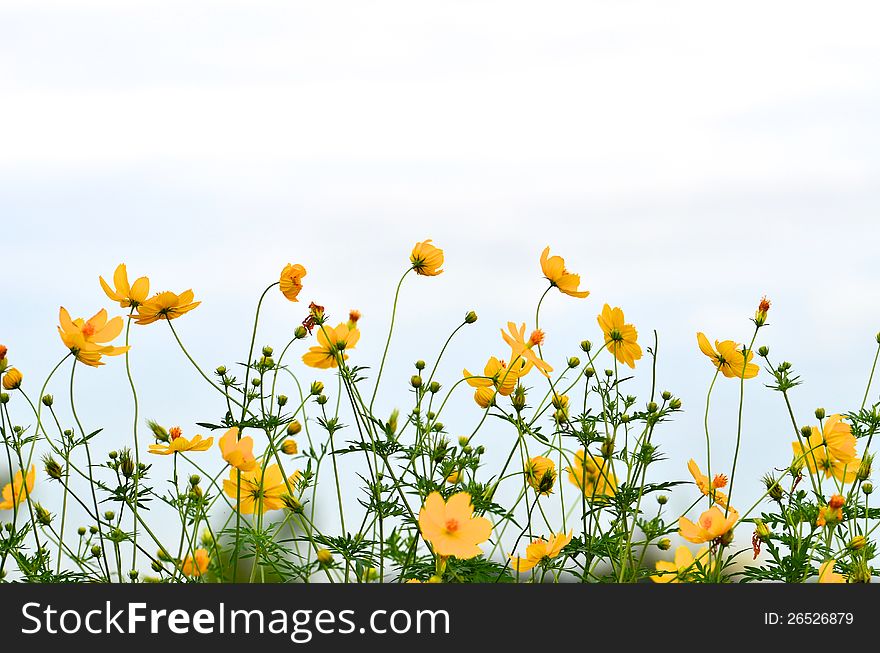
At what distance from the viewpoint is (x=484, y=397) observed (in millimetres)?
1880

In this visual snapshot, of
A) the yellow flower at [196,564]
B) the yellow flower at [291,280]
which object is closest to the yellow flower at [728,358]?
the yellow flower at [291,280]

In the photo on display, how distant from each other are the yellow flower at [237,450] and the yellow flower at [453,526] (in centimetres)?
35

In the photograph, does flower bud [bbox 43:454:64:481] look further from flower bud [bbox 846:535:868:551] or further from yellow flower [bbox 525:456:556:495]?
flower bud [bbox 846:535:868:551]

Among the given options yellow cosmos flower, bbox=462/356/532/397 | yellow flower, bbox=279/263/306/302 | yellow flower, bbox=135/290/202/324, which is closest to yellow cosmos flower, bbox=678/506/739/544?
yellow cosmos flower, bbox=462/356/532/397

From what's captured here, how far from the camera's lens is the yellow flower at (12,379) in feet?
6.27

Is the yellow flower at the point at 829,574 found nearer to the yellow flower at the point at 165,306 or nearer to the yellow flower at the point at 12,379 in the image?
the yellow flower at the point at 165,306

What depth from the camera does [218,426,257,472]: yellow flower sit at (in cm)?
165

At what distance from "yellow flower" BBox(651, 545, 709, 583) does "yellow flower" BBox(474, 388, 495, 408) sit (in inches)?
17.8

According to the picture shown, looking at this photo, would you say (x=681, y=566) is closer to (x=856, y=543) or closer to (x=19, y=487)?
(x=856, y=543)
